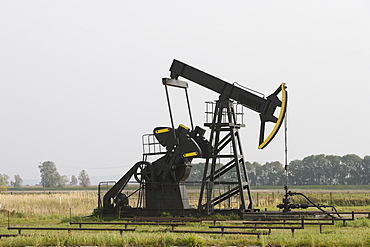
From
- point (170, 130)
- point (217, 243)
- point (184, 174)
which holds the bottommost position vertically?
point (217, 243)

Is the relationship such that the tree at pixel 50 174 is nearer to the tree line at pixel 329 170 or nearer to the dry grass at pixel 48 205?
the tree line at pixel 329 170

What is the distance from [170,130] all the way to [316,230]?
6.83m

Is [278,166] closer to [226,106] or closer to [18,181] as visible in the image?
[18,181]

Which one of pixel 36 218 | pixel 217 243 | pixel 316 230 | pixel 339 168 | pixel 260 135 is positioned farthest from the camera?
pixel 339 168

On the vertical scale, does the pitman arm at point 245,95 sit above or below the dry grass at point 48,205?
above

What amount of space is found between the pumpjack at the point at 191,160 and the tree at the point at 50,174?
387 ft

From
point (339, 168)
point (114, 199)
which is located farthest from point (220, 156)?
point (339, 168)

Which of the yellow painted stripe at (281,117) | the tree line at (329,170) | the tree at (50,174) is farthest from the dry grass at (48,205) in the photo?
the tree at (50,174)

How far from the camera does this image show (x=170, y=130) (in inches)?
837

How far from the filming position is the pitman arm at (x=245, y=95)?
1898 centimetres

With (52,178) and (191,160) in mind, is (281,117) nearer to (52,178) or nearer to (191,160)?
(191,160)

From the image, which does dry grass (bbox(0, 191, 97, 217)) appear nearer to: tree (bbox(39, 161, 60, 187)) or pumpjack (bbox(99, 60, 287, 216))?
pumpjack (bbox(99, 60, 287, 216))

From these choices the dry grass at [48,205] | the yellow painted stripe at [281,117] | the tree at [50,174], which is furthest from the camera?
the tree at [50,174]

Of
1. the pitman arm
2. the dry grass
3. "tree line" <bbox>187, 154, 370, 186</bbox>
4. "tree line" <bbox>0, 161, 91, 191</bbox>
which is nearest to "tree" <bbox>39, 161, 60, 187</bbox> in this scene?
"tree line" <bbox>0, 161, 91, 191</bbox>
